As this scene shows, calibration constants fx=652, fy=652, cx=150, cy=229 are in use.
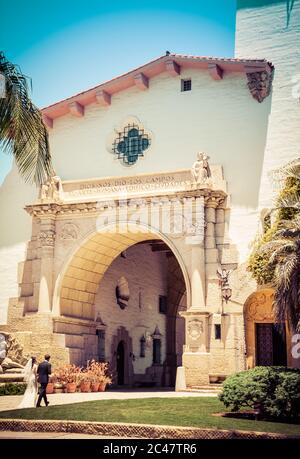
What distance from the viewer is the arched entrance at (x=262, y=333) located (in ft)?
79.6

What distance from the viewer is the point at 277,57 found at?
1010 inches

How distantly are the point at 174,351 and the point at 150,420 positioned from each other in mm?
22217

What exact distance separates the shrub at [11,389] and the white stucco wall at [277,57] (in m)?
10.8

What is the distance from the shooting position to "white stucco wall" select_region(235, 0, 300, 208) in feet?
80.2

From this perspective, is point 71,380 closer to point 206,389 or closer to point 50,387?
point 50,387

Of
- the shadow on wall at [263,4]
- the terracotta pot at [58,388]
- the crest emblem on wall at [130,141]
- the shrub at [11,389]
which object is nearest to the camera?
the shrub at [11,389]

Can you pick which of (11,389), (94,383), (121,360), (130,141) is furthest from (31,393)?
(121,360)

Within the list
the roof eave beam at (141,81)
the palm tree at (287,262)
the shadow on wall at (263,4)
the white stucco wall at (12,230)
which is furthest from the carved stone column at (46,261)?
the shadow on wall at (263,4)

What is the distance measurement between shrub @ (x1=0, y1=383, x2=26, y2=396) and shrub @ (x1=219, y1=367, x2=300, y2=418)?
8.61 metres

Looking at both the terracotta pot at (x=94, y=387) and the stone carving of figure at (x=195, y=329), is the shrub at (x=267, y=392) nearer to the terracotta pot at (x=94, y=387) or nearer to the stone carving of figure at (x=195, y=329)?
the stone carving of figure at (x=195, y=329)

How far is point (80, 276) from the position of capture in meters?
27.5

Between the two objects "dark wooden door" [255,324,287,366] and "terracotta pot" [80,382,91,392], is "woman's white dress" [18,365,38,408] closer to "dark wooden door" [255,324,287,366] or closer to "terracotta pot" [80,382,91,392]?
"terracotta pot" [80,382,91,392]

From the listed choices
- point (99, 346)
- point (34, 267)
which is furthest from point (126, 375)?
point (34, 267)

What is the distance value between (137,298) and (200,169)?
10.0 meters
